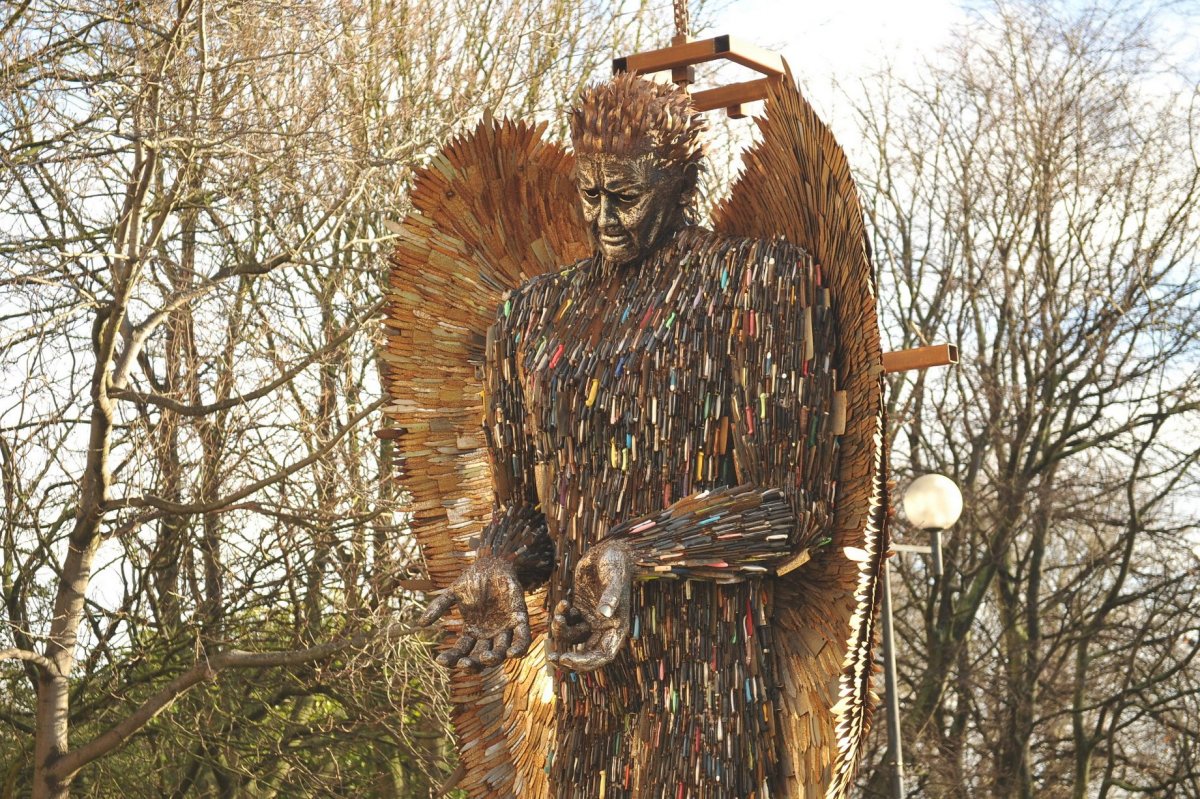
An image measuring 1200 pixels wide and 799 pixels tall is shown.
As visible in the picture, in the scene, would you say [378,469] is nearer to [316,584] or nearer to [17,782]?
[316,584]

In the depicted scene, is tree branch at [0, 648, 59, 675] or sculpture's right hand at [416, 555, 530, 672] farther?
tree branch at [0, 648, 59, 675]

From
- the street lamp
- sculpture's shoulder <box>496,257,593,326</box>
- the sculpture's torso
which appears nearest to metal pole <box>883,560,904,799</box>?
the street lamp

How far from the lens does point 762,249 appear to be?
361 cm

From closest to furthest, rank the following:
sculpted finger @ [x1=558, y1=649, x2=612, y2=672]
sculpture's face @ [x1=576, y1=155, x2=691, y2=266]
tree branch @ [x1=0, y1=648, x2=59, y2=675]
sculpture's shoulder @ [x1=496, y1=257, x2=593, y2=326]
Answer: sculpted finger @ [x1=558, y1=649, x2=612, y2=672] < sculpture's face @ [x1=576, y1=155, x2=691, y2=266] < sculpture's shoulder @ [x1=496, y1=257, x2=593, y2=326] < tree branch @ [x1=0, y1=648, x2=59, y2=675]

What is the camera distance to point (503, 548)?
3.69 m

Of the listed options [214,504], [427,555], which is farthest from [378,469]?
[427,555]

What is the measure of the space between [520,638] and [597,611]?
288 mm

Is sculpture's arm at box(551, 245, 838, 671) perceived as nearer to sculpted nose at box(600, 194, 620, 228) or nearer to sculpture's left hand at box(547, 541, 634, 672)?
sculpture's left hand at box(547, 541, 634, 672)

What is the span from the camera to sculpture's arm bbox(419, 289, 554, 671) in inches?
138

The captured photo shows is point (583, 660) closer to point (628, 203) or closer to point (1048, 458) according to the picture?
point (628, 203)

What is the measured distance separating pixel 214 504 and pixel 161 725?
9.06 ft

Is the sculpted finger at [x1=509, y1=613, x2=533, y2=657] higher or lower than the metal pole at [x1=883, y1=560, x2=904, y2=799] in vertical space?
higher

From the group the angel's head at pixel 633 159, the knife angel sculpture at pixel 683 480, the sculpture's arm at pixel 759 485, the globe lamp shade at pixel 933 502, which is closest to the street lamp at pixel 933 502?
the globe lamp shade at pixel 933 502

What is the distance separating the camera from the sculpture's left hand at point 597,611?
10.6ft
